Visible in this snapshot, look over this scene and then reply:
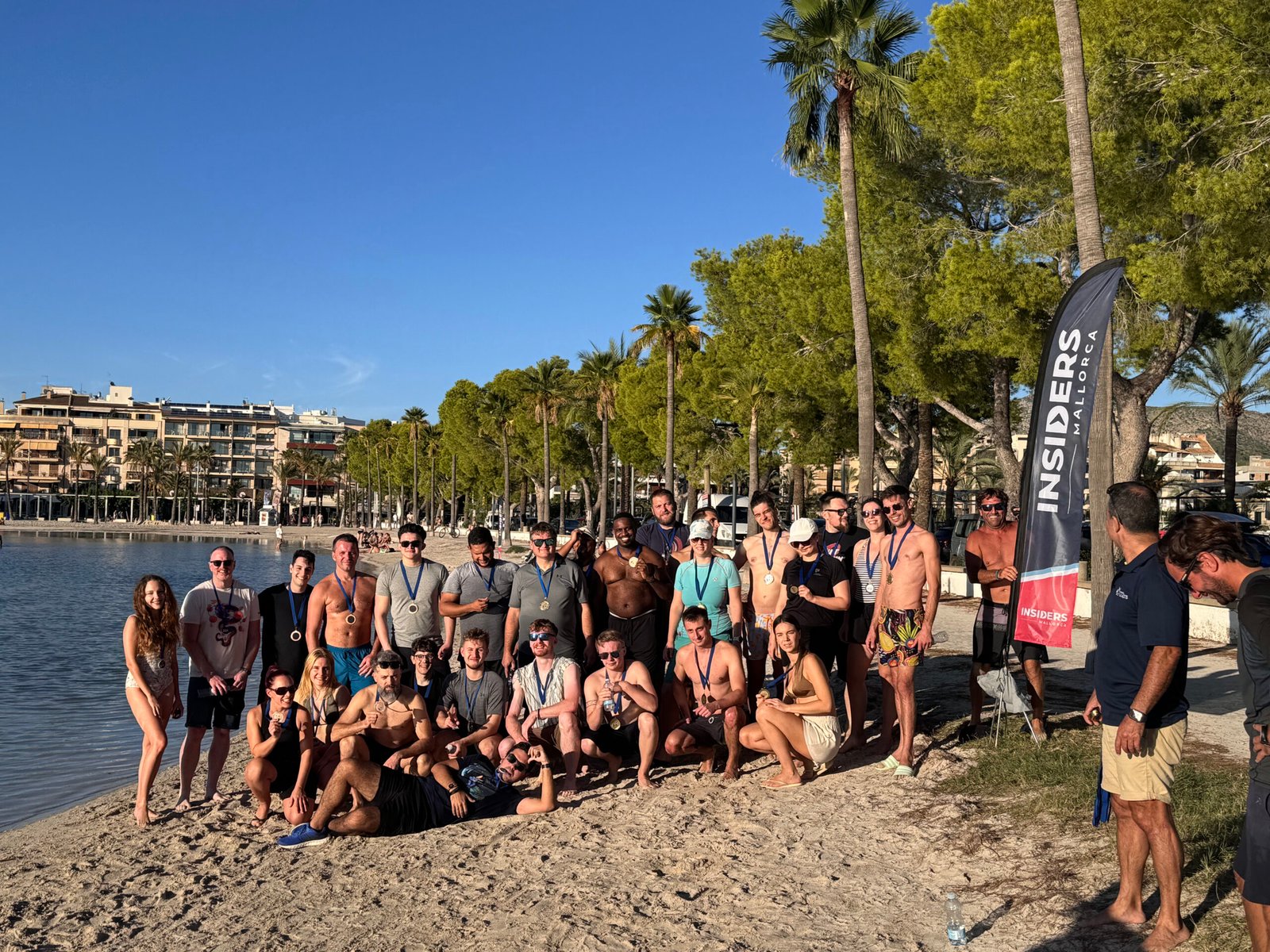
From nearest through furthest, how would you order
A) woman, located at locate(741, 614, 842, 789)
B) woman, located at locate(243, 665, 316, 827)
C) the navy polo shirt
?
the navy polo shirt
woman, located at locate(243, 665, 316, 827)
woman, located at locate(741, 614, 842, 789)

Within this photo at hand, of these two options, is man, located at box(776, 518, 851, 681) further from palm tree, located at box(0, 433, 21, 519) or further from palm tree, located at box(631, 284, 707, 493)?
palm tree, located at box(0, 433, 21, 519)

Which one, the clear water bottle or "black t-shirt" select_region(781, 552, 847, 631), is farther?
"black t-shirt" select_region(781, 552, 847, 631)

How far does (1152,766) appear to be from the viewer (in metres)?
4.43

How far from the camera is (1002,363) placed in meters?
23.1

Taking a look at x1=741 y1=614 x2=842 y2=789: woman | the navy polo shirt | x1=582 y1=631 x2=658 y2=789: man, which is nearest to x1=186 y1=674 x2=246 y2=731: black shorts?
x1=582 y1=631 x2=658 y2=789: man

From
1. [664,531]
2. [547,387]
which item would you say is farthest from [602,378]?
[664,531]

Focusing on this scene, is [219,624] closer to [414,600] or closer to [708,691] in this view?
[414,600]

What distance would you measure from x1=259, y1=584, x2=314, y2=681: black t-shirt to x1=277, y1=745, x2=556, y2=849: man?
1200 mm

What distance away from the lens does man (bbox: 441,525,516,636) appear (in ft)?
26.2

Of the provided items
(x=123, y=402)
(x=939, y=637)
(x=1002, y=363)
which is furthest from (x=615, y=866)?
(x=123, y=402)

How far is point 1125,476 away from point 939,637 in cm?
1094

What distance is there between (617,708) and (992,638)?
296cm

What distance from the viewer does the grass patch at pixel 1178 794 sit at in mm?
4672

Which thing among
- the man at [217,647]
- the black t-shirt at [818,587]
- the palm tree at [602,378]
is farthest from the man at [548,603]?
the palm tree at [602,378]
